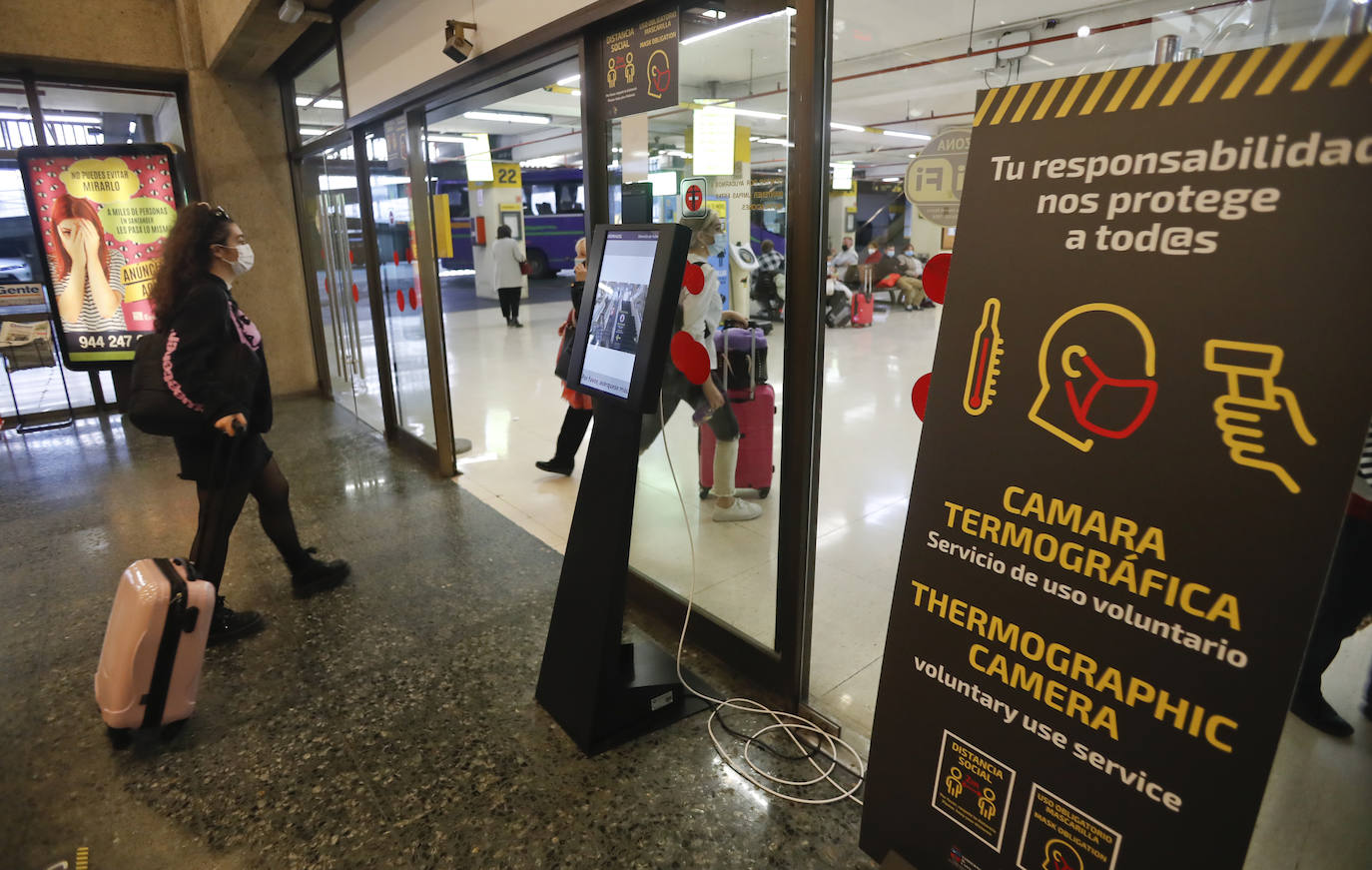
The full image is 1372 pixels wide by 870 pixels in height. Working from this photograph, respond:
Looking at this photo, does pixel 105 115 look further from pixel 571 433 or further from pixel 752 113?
pixel 752 113

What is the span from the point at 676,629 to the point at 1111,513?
1891mm

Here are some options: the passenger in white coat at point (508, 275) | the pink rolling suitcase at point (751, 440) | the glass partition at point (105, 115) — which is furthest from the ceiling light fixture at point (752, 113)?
the passenger in white coat at point (508, 275)

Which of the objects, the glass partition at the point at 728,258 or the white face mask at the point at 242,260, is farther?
the white face mask at the point at 242,260

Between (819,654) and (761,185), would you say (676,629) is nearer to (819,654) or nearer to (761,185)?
(819,654)

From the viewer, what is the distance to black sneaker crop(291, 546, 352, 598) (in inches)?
123

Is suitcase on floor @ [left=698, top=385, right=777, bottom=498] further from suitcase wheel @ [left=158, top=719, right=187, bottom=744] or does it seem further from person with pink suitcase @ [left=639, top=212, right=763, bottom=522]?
suitcase wheel @ [left=158, top=719, right=187, bottom=744]

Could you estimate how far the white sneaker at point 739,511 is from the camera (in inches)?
136

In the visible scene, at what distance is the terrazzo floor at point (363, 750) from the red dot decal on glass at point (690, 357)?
1030 mm

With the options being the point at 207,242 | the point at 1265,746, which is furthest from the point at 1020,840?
the point at 207,242

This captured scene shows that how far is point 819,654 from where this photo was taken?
258 cm

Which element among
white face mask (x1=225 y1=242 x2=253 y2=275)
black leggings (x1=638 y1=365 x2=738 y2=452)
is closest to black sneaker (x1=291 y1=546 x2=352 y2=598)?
white face mask (x1=225 y1=242 x2=253 y2=275)

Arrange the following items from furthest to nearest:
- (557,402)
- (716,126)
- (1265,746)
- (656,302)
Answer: (557,402) < (716,126) < (656,302) < (1265,746)

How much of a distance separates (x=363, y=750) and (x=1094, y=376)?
2.16 metres

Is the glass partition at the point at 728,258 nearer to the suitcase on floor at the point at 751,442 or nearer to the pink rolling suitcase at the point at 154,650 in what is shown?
the suitcase on floor at the point at 751,442
